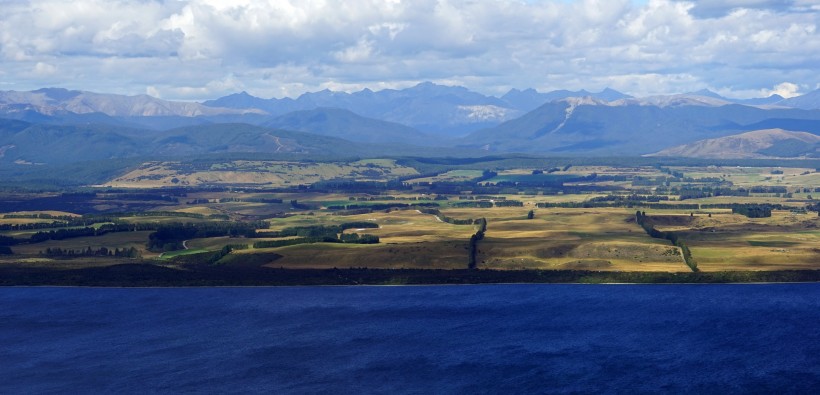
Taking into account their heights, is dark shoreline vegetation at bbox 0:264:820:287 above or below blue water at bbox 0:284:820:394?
above

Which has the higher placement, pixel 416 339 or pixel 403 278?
pixel 403 278

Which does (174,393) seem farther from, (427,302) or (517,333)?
(427,302)

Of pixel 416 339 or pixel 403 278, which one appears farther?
pixel 403 278

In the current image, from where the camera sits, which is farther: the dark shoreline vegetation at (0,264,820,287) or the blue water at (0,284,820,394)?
the dark shoreline vegetation at (0,264,820,287)

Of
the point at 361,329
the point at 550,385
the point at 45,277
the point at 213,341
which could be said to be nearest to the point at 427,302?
the point at 361,329
